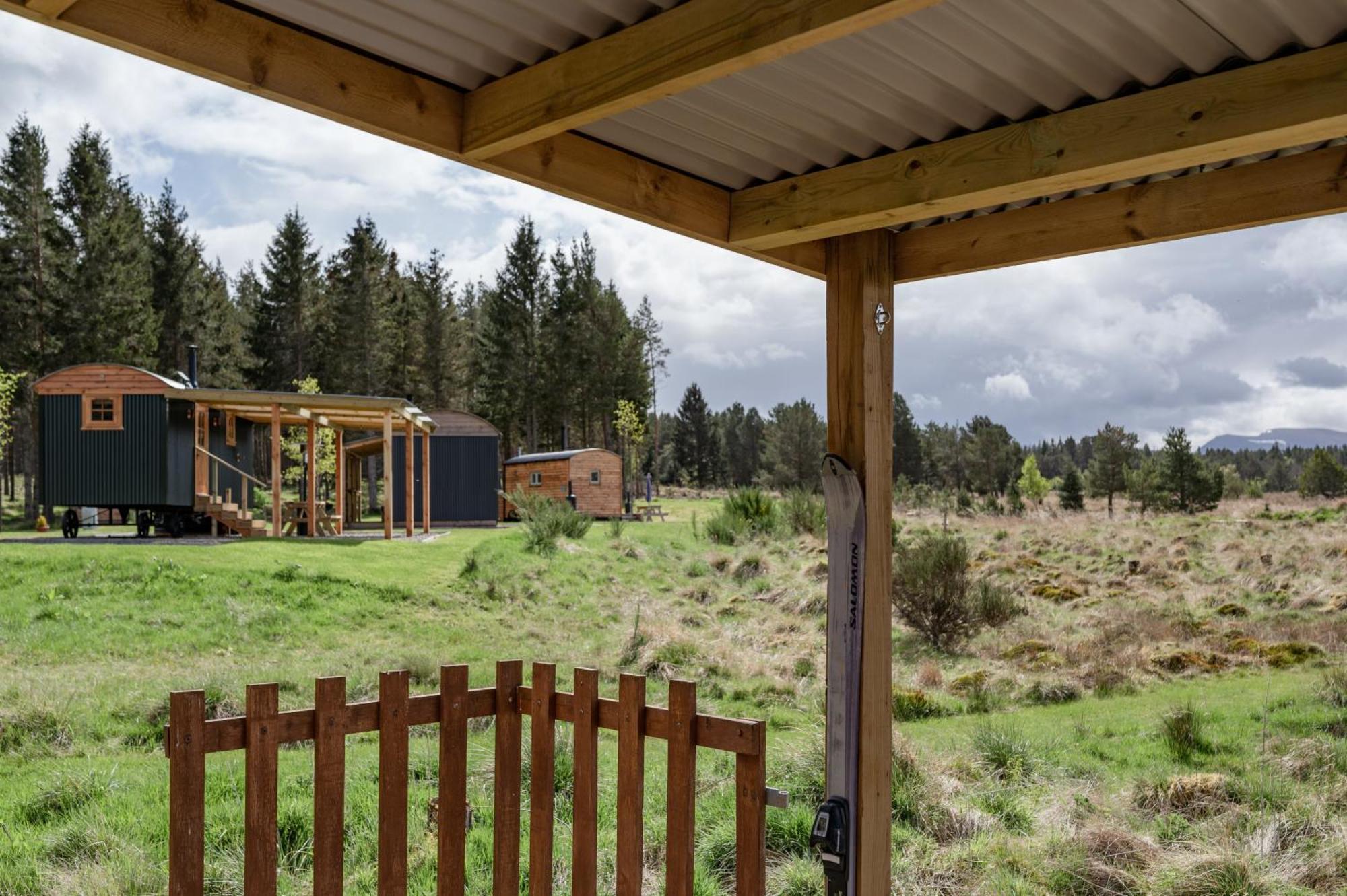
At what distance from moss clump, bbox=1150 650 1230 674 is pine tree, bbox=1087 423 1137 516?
1735 cm

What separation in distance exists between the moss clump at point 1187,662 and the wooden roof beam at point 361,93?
25.5 feet

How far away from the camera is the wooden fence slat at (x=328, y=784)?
247 cm

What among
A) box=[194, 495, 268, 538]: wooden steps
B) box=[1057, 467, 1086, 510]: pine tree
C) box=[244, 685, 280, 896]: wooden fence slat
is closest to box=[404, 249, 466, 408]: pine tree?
box=[194, 495, 268, 538]: wooden steps

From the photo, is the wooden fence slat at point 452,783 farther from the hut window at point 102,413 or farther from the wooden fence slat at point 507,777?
the hut window at point 102,413

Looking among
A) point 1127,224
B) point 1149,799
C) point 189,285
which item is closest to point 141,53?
point 1127,224

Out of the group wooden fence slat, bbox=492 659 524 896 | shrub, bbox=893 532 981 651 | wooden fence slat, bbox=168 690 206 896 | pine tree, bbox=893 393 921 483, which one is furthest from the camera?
pine tree, bbox=893 393 921 483

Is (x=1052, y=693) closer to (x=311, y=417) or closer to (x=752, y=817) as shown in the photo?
(x=752, y=817)

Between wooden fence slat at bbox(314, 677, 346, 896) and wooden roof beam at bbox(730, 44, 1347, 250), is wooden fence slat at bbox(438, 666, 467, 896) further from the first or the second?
wooden roof beam at bbox(730, 44, 1347, 250)

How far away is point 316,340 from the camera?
32094mm

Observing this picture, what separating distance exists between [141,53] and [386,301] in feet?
110

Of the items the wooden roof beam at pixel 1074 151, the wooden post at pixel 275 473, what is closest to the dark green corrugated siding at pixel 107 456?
the wooden post at pixel 275 473

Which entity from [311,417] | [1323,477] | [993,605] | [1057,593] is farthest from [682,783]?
[1323,477]

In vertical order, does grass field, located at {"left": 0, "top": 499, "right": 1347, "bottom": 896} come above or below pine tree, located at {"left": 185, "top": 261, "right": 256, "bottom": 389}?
below

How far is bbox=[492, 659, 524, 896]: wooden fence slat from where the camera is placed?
2.81 metres
